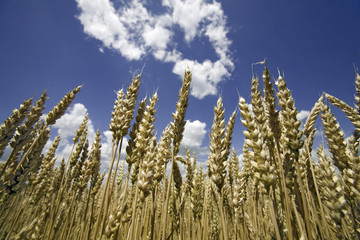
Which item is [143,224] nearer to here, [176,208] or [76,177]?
[176,208]

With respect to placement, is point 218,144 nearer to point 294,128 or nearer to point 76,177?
point 294,128

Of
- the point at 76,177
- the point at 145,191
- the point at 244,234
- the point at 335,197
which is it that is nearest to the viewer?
the point at 335,197

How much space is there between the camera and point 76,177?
11.7 feet

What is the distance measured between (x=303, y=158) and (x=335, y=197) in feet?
2.95

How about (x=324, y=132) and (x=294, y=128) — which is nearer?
(x=294, y=128)

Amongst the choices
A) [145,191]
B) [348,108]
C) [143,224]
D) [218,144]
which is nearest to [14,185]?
[145,191]

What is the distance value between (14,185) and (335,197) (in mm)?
3108

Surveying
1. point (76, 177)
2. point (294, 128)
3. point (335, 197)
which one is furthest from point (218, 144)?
point (76, 177)

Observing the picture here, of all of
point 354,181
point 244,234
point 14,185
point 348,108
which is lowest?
point 244,234

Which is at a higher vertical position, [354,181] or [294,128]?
[294,128]

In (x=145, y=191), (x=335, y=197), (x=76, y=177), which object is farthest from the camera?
(x=76, y=177)

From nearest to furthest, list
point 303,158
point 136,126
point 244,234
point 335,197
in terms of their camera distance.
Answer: point 335,197
point 136,126
point 303,158
point 244,234

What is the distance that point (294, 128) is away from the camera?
5.76 ft

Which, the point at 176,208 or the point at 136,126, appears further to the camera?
the point at 176,208
